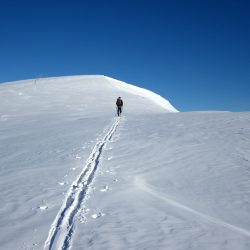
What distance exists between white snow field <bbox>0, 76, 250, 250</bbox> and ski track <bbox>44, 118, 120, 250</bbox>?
0.06 feet

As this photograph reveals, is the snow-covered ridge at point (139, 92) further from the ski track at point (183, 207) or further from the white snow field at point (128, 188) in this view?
the ski track at point (183, 207)

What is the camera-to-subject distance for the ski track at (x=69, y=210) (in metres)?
5.89

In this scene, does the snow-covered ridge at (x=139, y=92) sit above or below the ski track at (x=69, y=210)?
above

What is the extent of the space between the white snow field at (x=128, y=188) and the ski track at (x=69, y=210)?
0.06 feet

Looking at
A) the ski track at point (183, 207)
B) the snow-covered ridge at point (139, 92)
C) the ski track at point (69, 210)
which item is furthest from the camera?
the snow-covered ridge at point (139, 92)

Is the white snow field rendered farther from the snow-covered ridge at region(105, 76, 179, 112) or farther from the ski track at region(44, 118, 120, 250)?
the snow-covered ridge at region(105, 76, 179, 112)

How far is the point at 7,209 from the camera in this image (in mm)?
7652

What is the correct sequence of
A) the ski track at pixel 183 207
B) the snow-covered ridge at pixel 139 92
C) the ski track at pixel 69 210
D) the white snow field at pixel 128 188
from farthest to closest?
the snow-covered ridge at pixel 139 92 < the ski track at pixel 183 207 < the white snow field at pixel 128 188 < the ski track at pixel 69 210

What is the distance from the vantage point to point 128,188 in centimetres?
879

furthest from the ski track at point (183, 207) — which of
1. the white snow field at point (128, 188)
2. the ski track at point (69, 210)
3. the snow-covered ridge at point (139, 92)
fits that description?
the snow-covered ridge at point (139, 92)

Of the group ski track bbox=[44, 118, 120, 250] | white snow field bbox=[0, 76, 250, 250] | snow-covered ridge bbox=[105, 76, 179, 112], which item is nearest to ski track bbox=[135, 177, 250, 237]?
white snow field bbox=[0, 76, 250, 250]

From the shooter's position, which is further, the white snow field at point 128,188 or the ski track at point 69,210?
the white snow field at point 128,188

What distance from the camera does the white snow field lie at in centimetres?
612

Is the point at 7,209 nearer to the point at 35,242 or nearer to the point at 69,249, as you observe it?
the point at 35,242
